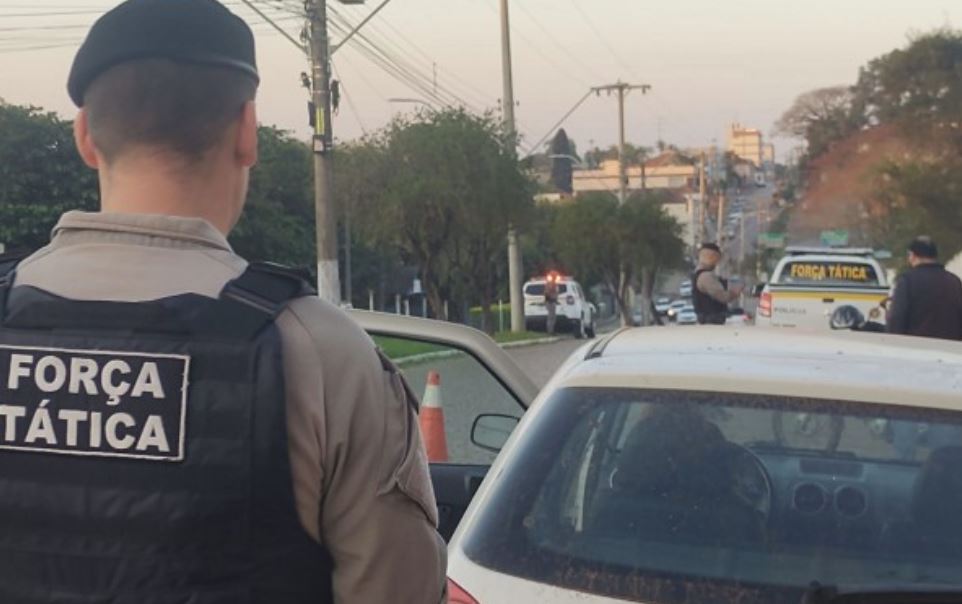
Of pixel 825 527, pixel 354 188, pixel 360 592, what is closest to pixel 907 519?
pixel 825 527

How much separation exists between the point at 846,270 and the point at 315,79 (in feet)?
27.0

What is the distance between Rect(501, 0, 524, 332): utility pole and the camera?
3744cm

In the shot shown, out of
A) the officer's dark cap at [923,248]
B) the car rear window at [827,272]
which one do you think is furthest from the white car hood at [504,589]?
the car rear window at [827,272]

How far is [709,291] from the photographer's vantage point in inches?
537

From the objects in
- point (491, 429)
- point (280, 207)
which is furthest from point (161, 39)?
point (280, 207)

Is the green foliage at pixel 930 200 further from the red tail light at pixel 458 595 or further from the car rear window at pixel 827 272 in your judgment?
the red tail light at pixel 458 595

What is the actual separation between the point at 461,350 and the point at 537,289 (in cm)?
3963

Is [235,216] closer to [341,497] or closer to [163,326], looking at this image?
[163,326]

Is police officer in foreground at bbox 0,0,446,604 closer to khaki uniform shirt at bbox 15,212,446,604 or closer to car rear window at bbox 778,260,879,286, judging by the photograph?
khaki uniform shirt at bbox 15,212,446,604

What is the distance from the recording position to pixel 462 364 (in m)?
5.07

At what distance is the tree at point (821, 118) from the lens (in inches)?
2820

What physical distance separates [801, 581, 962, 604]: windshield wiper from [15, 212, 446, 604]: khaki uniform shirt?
124 cm

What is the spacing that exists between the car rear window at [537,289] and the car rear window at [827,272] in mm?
22178

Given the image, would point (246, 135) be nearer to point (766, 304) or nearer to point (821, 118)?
point (766, 304)
